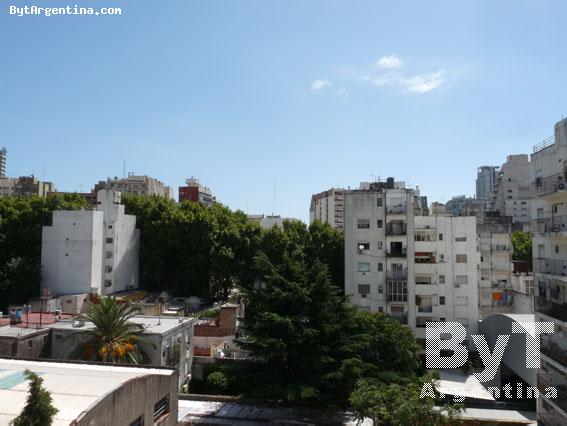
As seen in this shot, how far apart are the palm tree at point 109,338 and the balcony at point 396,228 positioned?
23280 millimetres

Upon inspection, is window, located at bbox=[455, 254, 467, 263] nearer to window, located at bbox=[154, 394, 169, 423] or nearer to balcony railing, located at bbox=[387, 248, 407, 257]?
balcony railing, located at bbox=[387, 248, 407, 257]

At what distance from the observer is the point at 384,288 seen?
40625 millimetres

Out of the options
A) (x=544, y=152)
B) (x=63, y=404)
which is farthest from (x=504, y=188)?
(x=63, y=404)

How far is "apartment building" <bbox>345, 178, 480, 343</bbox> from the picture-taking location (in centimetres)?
3981

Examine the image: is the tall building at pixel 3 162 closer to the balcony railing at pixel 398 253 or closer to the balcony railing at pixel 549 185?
the balcony railing at pixel 398 253

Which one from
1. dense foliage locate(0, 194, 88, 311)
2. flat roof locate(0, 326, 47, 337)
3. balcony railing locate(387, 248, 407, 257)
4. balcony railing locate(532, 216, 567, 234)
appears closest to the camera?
balcony railing locate(532, 216, 567, 234)

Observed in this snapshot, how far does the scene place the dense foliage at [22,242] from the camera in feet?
146

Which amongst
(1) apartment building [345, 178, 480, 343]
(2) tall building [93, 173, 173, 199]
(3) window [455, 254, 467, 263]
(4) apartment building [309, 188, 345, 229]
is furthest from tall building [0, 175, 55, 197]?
(3) window [455, 254, 467, 263]

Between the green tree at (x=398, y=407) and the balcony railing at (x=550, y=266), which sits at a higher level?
the balcony railing at (x=550, y=266)

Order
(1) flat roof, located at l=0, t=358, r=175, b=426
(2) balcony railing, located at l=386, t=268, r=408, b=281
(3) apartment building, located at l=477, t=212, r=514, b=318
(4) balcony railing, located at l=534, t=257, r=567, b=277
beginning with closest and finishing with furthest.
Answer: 1. (1) flat roof, located at l=0, t=358, r=175, b=426
2. (4) balcony railing, located at l=534, t=257, r=567, b=277
3. (2) balcony railing, located at l=386, t=268, r=408, b=281
4. (3) apartment building, located at l=477, t=212, r=514, b=318

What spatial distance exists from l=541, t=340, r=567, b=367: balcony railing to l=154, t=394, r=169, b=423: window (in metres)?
15.5

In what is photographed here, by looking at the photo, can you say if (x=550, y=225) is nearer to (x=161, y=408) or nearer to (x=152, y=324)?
(x=161, y=408)

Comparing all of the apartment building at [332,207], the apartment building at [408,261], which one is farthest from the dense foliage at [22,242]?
the apartment building at [332,207]

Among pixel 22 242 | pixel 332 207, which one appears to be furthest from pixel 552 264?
→ pixel 332 207
